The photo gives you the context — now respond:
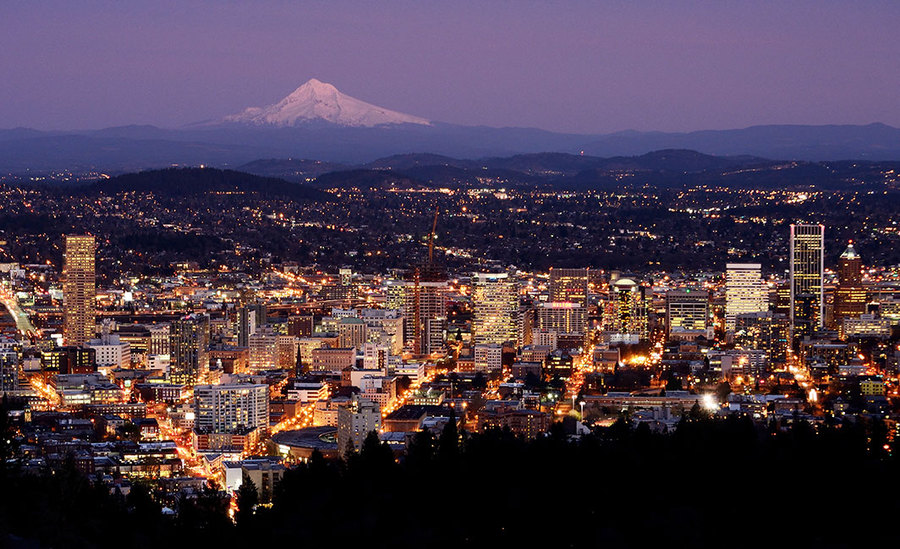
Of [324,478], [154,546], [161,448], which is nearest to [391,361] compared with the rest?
[161,448]

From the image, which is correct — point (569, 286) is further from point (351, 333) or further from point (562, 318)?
point (351, 333)

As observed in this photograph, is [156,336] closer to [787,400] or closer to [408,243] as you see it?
[787,400]

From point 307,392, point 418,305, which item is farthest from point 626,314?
point 307,392

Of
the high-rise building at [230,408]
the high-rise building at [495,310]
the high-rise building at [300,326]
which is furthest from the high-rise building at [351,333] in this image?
the high-rise building at [230,408]

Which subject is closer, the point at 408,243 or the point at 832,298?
the point at 832,298

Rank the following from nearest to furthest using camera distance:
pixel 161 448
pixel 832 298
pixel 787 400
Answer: pixel 161 448 → pixel 787 400 → pixel 832 298

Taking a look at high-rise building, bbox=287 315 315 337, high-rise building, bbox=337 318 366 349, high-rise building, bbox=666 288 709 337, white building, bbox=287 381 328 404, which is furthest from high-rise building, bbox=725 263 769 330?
white building, bbox=287 381 328 404

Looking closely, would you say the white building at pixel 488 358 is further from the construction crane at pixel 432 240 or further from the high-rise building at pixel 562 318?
the construction crane at pixel 432 240
